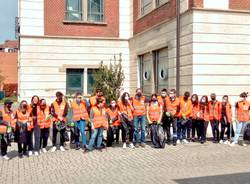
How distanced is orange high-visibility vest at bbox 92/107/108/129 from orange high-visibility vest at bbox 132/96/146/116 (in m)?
1.12

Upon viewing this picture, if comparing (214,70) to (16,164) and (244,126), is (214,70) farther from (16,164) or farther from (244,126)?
(16,164)

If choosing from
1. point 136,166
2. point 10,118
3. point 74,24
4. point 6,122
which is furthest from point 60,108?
point 74,24

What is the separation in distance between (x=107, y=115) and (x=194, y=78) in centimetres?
468

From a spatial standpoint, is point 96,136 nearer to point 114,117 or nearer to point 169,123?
point 114,117

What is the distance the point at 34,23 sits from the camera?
21688 millimetres

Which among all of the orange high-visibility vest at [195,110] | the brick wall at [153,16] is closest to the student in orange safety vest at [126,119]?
the orange high-visibility vest at [195,110]

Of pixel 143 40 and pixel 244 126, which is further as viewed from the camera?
pixel 143 40

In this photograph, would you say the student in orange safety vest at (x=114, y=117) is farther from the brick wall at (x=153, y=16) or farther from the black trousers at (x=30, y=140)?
the brick wall at (x=153, y=16)

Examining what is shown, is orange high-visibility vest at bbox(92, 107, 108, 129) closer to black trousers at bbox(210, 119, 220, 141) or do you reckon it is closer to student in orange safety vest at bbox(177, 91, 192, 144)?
student in orange safety vest at bbox(177, 91, 192, 144)

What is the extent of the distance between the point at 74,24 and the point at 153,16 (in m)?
5.45

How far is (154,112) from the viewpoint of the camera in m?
11.9

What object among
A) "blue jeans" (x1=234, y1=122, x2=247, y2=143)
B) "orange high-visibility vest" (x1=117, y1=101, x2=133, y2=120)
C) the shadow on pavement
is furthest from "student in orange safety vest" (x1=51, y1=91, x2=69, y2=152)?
"blue jeans" (x1=234, y1=122, x2=247, y2=143)

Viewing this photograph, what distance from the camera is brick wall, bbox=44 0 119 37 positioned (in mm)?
22000

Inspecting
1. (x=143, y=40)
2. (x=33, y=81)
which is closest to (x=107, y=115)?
(x=143, y=40)
